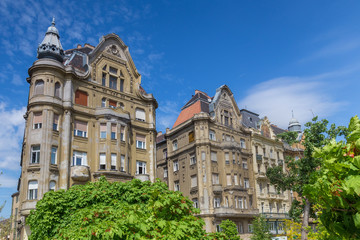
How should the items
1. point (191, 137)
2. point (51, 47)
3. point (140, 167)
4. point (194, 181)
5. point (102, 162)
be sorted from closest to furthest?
point (102, 162), point (51, 47), point (140, 167), point (194, 181), point (191, 137)

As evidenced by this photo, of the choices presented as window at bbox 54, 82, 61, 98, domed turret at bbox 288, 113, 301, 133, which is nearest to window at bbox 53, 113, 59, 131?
window at bbox 54, 82, 61, 98

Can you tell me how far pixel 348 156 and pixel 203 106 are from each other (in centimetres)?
4553

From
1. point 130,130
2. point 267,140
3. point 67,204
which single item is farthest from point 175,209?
point 267,140

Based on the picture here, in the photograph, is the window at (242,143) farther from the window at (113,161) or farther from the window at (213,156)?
the window at (113,161)

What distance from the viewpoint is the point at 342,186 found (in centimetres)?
503

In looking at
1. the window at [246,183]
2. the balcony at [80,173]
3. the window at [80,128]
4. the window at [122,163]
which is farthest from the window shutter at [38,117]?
the window at [246,183]

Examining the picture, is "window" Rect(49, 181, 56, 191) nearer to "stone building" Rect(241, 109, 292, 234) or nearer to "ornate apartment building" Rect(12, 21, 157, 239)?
"ornate apartment building" Rect(12, 21, 157, 239)

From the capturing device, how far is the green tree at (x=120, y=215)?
338 inches

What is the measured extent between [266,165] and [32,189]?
37.7 m

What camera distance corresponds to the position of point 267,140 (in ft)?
188

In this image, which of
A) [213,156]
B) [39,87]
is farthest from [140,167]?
[213,156]

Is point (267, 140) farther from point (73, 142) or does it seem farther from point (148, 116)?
point (73, 142)

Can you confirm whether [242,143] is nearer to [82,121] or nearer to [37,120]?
[82,121]

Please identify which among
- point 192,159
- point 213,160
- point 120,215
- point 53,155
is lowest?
point 120,215
